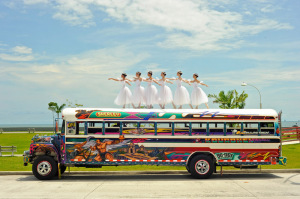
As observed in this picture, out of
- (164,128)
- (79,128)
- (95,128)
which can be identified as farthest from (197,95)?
(79,128)

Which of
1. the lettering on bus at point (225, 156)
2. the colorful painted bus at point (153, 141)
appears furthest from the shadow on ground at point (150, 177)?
the lettering on bus at point (225, 156)

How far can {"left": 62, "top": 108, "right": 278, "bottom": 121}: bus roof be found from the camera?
13430mm

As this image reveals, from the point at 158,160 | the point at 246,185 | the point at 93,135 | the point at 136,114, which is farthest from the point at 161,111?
the point at 246,185

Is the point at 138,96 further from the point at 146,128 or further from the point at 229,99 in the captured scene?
the point at 229,99

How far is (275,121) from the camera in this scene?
548 inches

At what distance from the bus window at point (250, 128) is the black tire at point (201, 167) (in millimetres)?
1917

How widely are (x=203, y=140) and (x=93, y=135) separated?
4.36 meters

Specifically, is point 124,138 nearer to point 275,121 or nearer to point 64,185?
point 64,185

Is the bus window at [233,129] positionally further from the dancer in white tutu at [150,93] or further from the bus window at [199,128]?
the dancer in white tutu at [150,93]

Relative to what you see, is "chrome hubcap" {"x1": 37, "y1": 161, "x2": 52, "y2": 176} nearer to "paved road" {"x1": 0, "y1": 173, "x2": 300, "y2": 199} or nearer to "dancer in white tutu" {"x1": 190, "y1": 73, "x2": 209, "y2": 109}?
"paved road" {"x1": 0, "y1": 173, "x2": 300, "y2": 199}

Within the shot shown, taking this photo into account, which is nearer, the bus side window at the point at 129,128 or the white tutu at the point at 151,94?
the bus side window at the point at 129,128

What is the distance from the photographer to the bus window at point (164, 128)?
13.5 m

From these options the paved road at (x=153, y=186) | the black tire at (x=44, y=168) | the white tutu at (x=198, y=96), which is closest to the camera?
the paved road at (x=153, y=186)

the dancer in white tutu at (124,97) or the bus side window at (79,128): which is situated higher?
the dancer in white tutu at (124,97)
